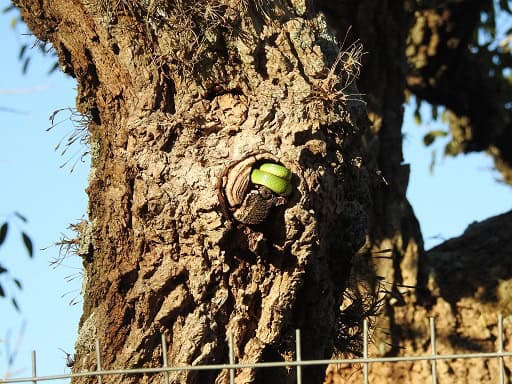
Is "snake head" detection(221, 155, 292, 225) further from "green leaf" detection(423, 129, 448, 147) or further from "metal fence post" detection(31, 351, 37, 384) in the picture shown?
"green leaf" detection(423, 129, 448, 147)

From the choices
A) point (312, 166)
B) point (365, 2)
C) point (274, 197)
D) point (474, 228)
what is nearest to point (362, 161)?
point (312, 166)

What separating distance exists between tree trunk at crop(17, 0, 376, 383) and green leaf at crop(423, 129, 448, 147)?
14.6 ft

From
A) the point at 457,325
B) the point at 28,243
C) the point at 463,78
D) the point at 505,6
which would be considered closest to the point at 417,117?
the point at 463,78

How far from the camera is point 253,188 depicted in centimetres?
307

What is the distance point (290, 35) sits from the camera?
3.43m

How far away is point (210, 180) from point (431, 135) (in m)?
5.14

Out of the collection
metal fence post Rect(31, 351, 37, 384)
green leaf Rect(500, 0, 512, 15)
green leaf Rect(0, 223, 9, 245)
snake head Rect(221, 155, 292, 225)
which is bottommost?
metal fence post Rect(31, 351, 37, 384)

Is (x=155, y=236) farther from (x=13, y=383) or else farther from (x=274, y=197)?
(x=13, y=383)

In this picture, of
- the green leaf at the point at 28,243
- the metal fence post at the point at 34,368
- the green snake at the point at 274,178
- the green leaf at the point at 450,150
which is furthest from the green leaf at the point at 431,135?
the metal fence post at the point at 34,368

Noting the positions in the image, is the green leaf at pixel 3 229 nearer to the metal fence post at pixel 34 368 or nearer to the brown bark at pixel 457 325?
the brown bark at pixel 457 325

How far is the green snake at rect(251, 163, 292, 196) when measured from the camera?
9.96 feet

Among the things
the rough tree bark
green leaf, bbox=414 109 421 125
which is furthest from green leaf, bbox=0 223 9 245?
green leaf, bbox=414 109 421 125

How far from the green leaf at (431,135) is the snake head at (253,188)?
4.99 meters

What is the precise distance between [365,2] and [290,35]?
231 centimetres
